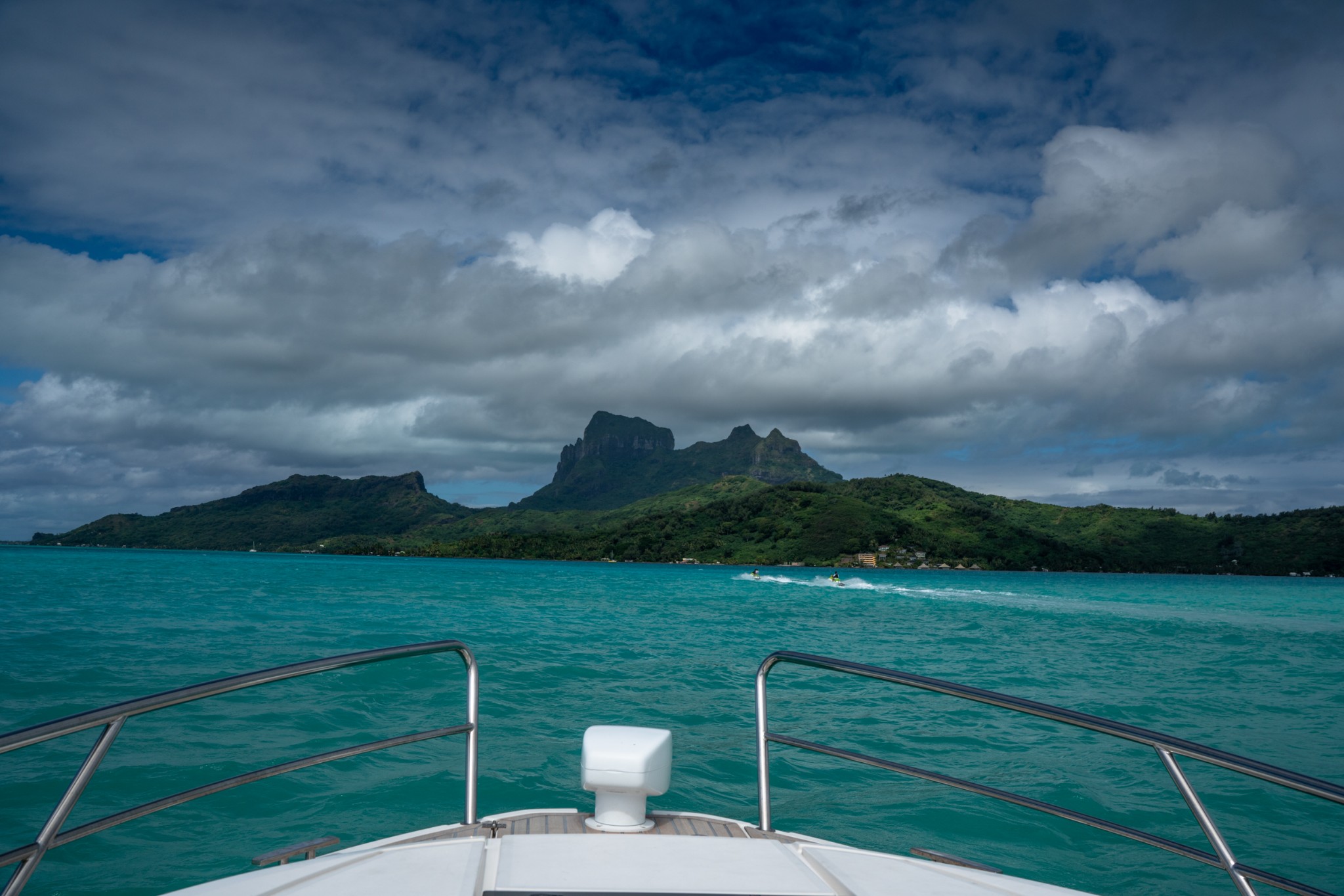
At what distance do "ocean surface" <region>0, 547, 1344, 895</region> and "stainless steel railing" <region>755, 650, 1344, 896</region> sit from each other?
14.6ft

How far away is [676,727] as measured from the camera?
11.2m

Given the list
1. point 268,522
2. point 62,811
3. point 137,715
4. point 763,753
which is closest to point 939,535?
point 763,753

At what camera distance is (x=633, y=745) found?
10.3ft

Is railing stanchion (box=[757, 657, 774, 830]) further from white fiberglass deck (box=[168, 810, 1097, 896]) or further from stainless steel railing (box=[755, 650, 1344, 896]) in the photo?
white fiberglass deck (box=[168, 810, 1097, 896])

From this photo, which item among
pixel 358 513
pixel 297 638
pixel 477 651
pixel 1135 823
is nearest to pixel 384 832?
pixel 1135 823

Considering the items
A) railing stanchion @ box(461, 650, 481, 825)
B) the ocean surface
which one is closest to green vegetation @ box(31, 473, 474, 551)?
the ocean surface

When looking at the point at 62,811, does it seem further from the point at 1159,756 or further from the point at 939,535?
the point at 939,535

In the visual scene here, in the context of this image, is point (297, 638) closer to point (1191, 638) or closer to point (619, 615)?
point (619, 615)

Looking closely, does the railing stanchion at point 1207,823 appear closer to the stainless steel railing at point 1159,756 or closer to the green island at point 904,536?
the stainless steel railing at point 1159,756

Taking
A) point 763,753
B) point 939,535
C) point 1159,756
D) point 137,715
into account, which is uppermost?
point 939,535

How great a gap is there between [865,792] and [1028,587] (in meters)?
70.1

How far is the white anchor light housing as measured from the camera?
3.11m

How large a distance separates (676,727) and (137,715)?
9.23 m

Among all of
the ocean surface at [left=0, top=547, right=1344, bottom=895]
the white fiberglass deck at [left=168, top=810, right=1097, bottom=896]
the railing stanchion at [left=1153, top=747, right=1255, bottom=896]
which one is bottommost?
the ocean surface at [left=0, top=547, right=1344, bottom=895]
